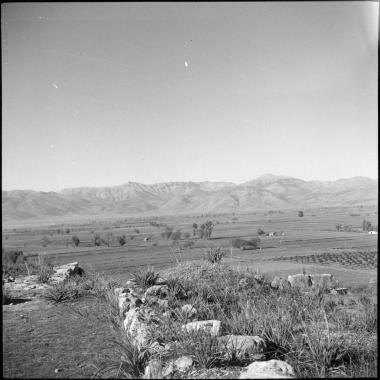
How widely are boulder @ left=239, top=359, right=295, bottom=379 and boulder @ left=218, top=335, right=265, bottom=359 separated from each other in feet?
2.66

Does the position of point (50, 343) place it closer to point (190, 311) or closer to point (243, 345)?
point (190, 311)

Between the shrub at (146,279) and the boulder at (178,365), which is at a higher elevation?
the boulder at (178,365)

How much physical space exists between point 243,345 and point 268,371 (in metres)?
1.18

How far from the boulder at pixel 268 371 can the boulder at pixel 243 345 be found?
810 mm

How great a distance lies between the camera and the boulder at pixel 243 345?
520 centimetres

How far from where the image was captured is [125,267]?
29.6 metres

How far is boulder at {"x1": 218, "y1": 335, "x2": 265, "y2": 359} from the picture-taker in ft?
17.1

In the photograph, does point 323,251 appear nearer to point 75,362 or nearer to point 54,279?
point 54,279

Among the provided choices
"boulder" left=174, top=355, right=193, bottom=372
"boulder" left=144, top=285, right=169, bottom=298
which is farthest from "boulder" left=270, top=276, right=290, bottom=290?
"boulder" left=174, top=355, right=193, bottom=372

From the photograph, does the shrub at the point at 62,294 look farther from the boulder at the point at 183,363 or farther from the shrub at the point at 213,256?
the shrub at the point at 213,256

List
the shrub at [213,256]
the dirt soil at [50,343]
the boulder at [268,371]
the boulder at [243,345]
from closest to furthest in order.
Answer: the boulder at [268,371], the boulder at [243,345], the dirt soil at [50,343], the shrub at [213,256]

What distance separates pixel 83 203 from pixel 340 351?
18020cm

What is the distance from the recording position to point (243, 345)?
5.30m

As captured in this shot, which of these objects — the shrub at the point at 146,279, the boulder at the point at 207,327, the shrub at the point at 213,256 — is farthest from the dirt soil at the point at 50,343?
the shrub at the point at 213,256
